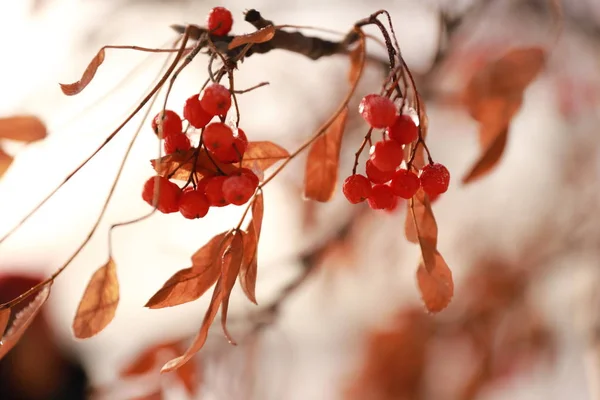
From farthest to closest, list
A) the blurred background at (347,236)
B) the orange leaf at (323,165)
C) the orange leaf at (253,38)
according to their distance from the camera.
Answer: the blurred background at (347,236) < the orange leaf at (323,165) < the orange leaf at (253,38)

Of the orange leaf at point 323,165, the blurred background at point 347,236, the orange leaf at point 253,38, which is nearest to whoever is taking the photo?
the orange leaf at point 253,38

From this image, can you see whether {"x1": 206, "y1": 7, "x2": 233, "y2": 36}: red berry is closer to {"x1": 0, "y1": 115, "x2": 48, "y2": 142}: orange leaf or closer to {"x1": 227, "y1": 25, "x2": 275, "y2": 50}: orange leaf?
{"x1": 227, "y1": 25, "x2": 275, "y2": 50}: orange leaf

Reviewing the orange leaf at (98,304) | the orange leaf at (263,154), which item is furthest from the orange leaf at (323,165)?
the orange leaf at (98,304)

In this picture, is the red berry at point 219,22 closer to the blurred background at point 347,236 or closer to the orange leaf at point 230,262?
the orange leaf at point 230,262

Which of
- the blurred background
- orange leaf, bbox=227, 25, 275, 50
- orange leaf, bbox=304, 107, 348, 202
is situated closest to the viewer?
orange leaf, bbox=227, 25, 275, 50

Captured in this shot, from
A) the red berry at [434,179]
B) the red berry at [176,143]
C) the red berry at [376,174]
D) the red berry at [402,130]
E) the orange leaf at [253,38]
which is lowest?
the red berry at [176,143]

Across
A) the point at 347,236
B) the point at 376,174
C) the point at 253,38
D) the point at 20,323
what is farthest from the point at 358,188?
the point at 347,236

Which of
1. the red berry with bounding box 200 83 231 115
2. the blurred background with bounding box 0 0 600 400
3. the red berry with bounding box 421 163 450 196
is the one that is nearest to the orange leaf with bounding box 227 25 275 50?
the red berry with bounding box 200 83 231 115
